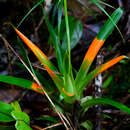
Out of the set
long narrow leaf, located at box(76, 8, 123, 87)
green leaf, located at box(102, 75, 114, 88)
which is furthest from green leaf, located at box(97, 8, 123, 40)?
green leaf, located at box(102, 75, 114, 88)

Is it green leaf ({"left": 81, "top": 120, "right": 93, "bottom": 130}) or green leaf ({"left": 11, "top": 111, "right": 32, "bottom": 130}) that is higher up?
green leaf ({"left": 11, "top": 111, "right": 32, "bottom": 130})

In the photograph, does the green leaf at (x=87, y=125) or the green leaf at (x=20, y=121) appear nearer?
the green leaf at (x=20, y=121)

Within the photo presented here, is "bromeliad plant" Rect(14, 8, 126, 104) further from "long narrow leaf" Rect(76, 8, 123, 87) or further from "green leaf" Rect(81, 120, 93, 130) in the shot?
"green leaf" Rect(81, 120, 93, 130)

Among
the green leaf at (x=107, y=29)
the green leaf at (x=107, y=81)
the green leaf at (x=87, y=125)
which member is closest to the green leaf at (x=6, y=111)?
the green leaf at (x=87, y=125)

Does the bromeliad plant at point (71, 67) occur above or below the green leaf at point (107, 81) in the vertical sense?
above

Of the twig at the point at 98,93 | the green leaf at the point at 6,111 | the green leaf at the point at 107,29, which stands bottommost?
the twig at the point at 98,93

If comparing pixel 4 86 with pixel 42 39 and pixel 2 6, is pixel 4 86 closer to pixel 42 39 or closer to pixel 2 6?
pixel 42 39

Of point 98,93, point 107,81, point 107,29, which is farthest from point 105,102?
point 107,81

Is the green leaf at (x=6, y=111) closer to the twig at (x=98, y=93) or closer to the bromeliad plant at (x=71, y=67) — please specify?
the bromeliad plant at (x=71, y=67)

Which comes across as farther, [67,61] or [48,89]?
[48,89]

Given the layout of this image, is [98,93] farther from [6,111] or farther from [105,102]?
[6,111]

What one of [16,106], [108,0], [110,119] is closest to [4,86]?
[16,106]
